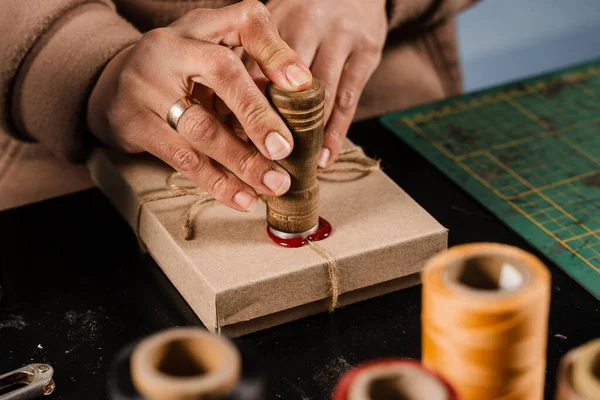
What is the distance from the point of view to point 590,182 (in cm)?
141

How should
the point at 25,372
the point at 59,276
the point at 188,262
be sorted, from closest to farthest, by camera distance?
the point at 25,372
the point at 188,262
the point at 59,276

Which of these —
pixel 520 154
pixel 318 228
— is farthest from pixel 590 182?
pixel 318 228

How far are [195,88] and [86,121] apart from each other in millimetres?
237

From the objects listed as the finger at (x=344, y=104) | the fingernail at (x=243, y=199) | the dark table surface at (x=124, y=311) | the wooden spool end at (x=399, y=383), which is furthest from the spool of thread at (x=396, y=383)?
the finger at (x=344, y=104)

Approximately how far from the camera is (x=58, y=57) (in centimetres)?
140

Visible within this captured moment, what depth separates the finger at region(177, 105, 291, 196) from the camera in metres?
1.14

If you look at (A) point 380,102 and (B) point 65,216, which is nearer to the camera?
(B) point 65,216

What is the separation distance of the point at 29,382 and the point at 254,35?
0.52 m

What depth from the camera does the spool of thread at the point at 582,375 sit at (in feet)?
2.07

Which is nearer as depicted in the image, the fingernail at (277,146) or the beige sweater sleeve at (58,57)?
the fingernail at (277,146)

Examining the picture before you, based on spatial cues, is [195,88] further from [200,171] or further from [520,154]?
[520,154]

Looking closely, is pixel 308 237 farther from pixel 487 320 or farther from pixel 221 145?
pixel 487 320

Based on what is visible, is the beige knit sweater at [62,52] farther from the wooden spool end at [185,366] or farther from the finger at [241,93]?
the wooden spool end at [185,366]

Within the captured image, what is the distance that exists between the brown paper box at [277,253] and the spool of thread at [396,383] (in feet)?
1.32
